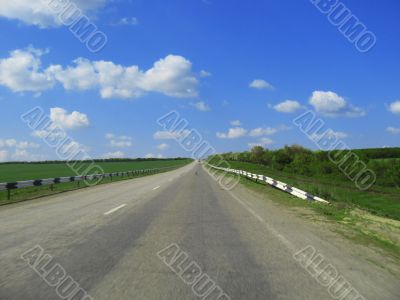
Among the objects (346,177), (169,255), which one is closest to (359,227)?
(169,255)

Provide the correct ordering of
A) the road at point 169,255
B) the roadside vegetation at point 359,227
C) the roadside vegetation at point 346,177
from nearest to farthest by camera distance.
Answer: the road at point 169,255, the roadside vegetation at point 359,227, the roadside vegetation at point 346,177

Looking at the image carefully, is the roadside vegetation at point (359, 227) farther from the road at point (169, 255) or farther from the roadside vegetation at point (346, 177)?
the roadside vegetation at point (346, 177)

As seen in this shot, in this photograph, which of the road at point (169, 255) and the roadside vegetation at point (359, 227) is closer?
the road at point (169, 255)

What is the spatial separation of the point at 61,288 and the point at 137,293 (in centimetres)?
101

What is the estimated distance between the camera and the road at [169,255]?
5.55 metres

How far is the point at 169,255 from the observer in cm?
753

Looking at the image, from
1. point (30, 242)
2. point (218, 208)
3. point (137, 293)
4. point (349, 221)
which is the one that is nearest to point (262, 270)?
point (137, 293)

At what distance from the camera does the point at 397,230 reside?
11.5 metres

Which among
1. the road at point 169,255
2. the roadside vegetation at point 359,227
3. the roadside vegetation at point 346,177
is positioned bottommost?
the road at point 169,255

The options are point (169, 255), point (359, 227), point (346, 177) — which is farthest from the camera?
point (346, 177)

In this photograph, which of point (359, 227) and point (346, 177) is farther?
point (346, 177)

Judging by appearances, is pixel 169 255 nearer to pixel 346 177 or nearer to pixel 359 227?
pixel 359 227

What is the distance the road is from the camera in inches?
219

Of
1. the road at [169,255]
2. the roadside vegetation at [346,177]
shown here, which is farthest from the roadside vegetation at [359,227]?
the roadside vegetation at [346,177]
